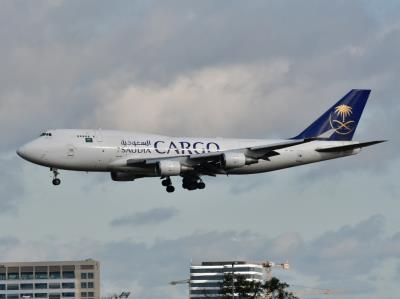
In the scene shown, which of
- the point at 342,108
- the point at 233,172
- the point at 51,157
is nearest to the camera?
the point at 51,157

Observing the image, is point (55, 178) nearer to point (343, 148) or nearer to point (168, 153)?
point (168, 153)

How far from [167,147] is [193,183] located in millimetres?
5678

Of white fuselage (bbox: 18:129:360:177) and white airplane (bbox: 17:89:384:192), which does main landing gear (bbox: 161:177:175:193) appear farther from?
white fuselage (bbox: 18:129:360:177)

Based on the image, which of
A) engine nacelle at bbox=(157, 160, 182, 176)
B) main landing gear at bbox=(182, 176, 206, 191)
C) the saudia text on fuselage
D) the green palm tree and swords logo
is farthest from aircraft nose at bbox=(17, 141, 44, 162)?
the green palm tree and swords logo

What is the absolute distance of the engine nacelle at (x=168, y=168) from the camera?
382ft

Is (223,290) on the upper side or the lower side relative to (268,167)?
lower

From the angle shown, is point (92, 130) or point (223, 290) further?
point (223, 290)

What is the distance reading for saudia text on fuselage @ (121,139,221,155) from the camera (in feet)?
385

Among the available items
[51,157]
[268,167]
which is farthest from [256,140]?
[51,157]

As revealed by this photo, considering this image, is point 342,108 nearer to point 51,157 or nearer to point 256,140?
point 256,140

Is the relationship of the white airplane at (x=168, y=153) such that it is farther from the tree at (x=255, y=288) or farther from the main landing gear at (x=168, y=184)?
the tree at (x=255, y=288)

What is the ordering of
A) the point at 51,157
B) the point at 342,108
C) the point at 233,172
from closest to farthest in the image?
1. the point at 51,157
2. the point at 233,172
3. the point at 342,108

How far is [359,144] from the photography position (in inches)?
4855

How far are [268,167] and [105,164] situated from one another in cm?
1786
